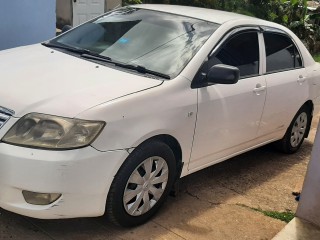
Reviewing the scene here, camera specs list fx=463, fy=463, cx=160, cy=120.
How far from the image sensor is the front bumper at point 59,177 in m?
3.01

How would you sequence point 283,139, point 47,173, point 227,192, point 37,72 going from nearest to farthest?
point 47,173
point 37,72
point 227,192
point 283,139

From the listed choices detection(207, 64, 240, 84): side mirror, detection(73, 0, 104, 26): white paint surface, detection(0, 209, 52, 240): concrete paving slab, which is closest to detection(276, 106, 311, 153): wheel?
detection(207, 64, 240, 84): side mirror

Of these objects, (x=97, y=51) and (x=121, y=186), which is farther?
(x=97, y=51)

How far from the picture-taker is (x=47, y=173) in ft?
9.88

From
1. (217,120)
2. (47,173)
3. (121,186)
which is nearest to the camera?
(47,173)

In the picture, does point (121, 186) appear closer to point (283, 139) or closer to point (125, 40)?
point (125, 40)

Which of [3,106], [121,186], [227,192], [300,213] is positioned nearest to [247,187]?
[227,192]

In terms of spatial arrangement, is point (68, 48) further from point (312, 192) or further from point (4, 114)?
point (312, 192)

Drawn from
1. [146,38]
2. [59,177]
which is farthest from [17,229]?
[146,38]

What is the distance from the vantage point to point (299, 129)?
5.81 meters

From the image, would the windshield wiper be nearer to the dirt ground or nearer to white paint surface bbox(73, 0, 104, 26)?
the dirt ground

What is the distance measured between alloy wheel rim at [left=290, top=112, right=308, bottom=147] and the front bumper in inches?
122

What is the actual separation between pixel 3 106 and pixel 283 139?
3593 mm

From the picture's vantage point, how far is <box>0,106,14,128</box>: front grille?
3131 millimetres
